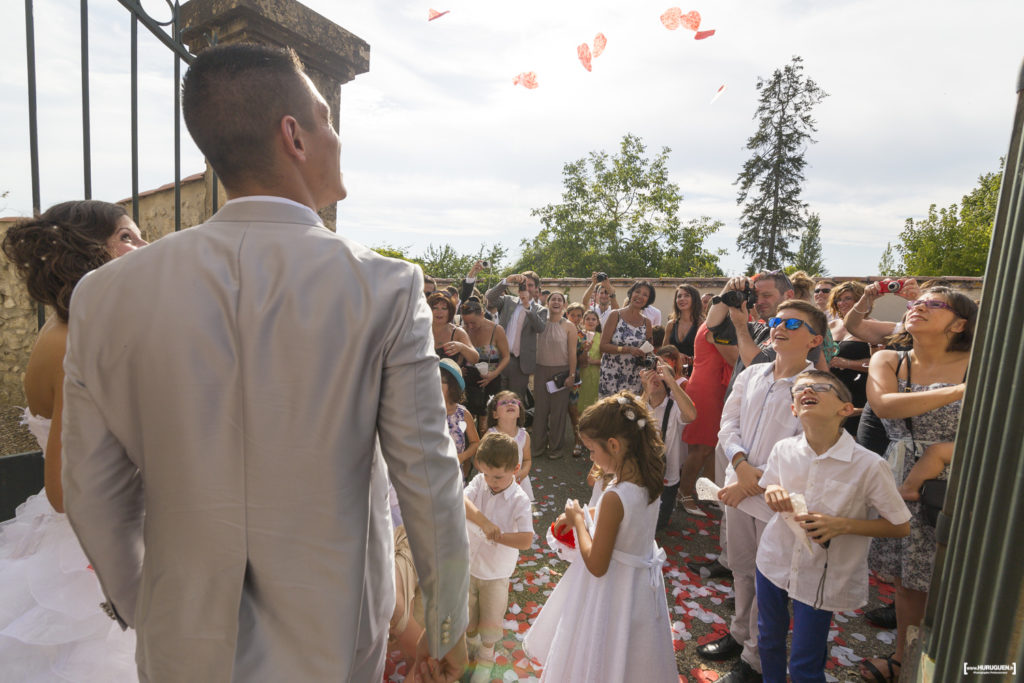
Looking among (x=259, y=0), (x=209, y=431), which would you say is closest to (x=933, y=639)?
(x=209, y=431)

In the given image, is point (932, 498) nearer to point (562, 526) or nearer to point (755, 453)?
point (755, 453)

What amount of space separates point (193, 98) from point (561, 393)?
17.9ft

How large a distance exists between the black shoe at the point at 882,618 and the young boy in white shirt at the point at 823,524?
53.7 inches

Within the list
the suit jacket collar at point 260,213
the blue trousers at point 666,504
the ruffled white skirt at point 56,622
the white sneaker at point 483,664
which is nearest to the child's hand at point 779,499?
the white sneaker at point 483,664

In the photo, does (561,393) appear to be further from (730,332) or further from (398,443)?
(398,443)

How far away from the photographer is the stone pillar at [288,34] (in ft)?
8.74

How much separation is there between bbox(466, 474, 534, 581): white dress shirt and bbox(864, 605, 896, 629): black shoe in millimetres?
2340

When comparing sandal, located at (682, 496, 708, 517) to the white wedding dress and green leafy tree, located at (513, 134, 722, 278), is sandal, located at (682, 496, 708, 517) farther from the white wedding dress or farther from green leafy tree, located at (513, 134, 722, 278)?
green leafy tree, located at (513, 134, 722, 278)

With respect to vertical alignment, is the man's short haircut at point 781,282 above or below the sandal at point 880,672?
above

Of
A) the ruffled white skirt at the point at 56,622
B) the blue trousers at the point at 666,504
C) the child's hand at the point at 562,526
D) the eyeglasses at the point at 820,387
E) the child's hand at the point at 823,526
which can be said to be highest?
the eyeglasses at the point at 820,387

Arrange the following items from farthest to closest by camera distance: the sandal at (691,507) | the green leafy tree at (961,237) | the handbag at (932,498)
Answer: the green leafy tree at (961,237), the sandal at (691,507), the handbag at (932,498)

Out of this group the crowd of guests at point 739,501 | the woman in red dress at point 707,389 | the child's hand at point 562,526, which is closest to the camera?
the crowd of guests at point 739,501

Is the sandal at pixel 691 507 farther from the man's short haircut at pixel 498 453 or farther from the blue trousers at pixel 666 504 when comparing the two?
the man's short haircut at pixel 498 453

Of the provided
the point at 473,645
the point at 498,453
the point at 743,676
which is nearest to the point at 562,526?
the point at 498,453
